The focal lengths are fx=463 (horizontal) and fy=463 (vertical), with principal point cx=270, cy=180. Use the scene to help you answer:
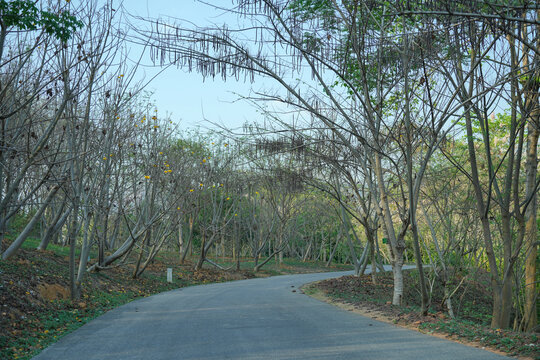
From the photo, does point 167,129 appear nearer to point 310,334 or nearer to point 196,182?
point 196,182

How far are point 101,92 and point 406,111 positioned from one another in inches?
302

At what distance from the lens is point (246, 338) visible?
24.5 feet

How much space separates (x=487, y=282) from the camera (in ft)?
56.5

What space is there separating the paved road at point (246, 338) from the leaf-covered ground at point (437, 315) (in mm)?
375

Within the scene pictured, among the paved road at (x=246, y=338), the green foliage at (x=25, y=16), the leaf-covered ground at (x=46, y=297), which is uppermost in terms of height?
the green foliage at (x=25, y=16)

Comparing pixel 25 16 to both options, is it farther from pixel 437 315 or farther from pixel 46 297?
pixel 437 315

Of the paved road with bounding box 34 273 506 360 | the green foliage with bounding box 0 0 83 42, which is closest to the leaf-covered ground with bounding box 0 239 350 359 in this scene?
the paved road with bounding box 34 273 506 360

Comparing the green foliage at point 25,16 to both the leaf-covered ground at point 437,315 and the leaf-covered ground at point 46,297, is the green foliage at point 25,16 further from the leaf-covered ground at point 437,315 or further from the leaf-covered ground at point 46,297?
the leaf-covered ground at point 437,315

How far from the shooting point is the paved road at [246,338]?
636 cm

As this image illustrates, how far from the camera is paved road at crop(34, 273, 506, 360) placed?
6363mm

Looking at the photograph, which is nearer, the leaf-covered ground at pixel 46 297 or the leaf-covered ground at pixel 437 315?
the leaf-covered ground at pixel 437 315

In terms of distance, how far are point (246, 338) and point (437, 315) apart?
4.53 metres

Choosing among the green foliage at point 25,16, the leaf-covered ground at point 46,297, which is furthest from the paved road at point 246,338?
the green foliage at point 25,16

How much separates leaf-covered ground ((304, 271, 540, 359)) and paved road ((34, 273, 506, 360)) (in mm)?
375
